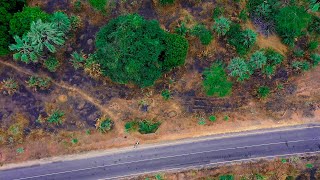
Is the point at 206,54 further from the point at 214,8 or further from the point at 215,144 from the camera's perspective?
the point at 215,144

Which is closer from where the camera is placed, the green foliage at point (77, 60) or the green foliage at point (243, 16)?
the green foliage at point (77, 60)

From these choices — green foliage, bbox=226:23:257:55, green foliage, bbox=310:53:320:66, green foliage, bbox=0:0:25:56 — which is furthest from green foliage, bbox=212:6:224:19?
green foliage, bbox=0:0:25:56

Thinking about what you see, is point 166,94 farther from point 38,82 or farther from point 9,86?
point 9,86

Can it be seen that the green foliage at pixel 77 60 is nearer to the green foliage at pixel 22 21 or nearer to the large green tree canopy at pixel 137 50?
the large green tree canopy at pixel 137 50

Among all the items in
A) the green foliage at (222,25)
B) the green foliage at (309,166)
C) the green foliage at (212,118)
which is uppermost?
the green foliage at (222,25)

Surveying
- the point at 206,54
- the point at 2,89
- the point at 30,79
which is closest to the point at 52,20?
the point at 30,79

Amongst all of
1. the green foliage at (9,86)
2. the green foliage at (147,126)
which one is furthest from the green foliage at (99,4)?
the green foliage at (147,126)

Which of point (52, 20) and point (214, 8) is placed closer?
point (52, 20)
